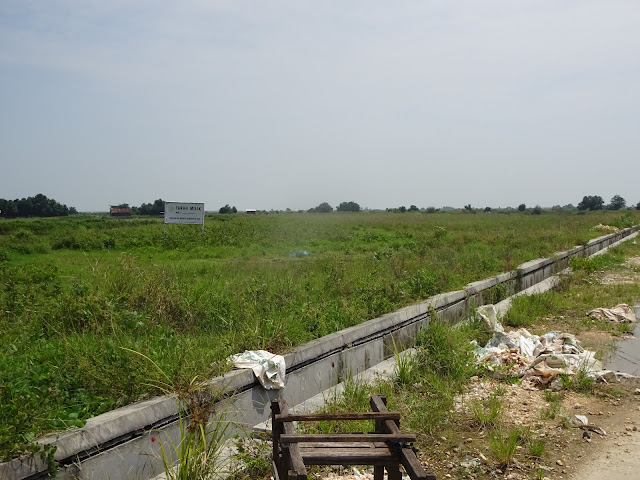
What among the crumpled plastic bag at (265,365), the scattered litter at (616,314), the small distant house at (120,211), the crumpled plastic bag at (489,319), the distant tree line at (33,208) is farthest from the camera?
the small distant house at (120,211)

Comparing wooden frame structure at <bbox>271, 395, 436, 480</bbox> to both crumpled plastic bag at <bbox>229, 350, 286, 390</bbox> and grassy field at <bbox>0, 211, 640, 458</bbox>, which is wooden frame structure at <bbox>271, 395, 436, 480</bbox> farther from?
crumpled plastic bag at <bbox>229, 350, 286, 390</bbox>

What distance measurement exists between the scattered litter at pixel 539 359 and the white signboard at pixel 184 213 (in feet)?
55.6

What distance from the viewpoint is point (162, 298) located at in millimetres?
6387

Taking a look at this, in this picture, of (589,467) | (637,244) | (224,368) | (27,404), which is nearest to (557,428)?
(589,467)

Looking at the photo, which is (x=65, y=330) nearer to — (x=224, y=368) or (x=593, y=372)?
(x=224, y=368)

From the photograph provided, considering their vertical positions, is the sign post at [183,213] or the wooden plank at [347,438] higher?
the sign post at [183,213]

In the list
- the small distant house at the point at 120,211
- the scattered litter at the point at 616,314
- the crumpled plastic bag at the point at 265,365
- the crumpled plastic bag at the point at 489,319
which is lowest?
the scattered litter at the point at 616,314

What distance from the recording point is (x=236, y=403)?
4531mm

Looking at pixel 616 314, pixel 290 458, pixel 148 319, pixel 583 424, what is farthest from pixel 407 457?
pixel 616 314

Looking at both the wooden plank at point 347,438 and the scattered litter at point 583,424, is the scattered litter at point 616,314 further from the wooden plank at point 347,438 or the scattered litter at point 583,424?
the wooden plank at point 347,438

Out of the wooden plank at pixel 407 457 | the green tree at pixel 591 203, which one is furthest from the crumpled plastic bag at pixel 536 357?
the green tree at pixel 591 203

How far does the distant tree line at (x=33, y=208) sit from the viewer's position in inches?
2070

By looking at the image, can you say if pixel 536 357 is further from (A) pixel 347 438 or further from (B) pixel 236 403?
(A) pixel 347 438

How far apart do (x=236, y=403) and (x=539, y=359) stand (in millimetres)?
3606
